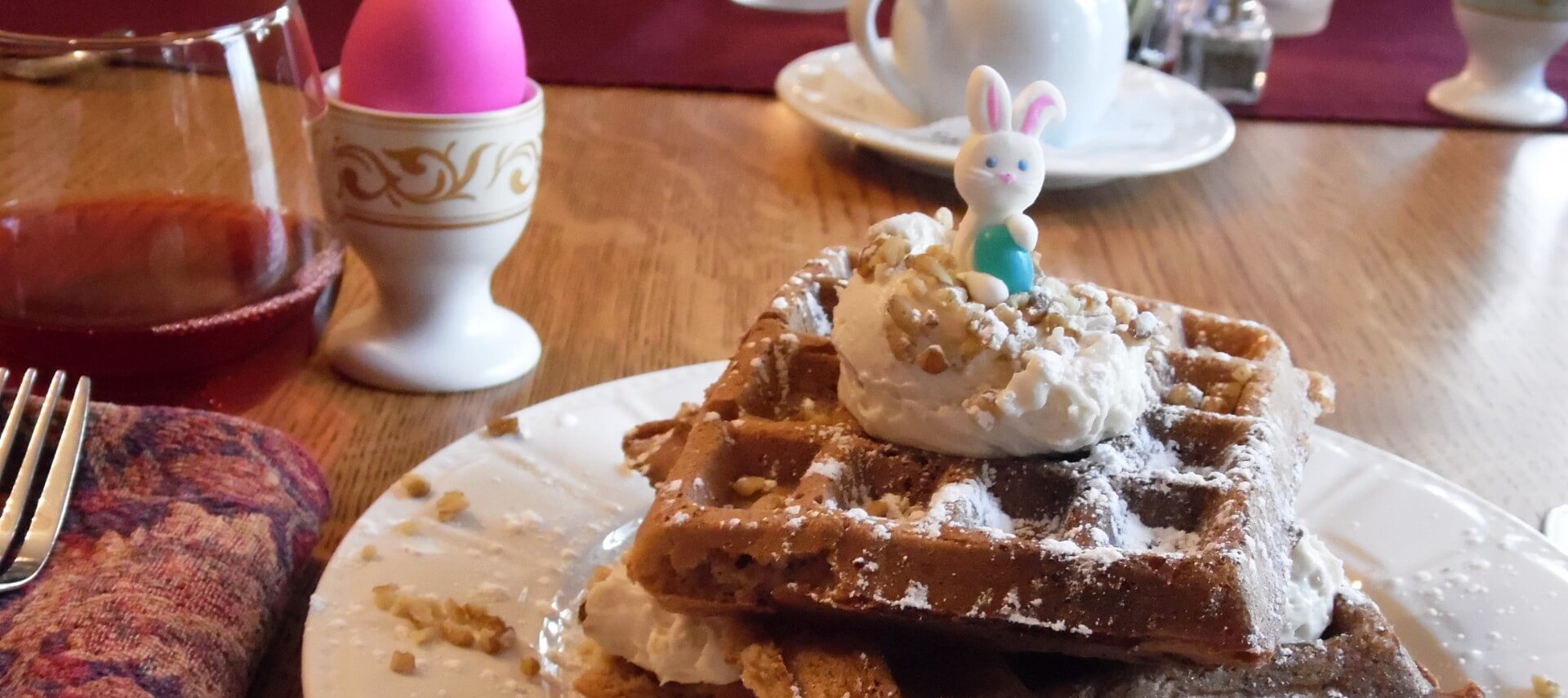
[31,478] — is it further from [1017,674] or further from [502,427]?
[1017,674]

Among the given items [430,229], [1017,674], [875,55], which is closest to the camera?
[1017,674]

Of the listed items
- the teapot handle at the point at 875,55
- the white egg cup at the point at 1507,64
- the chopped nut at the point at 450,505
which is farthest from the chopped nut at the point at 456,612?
the white egg cup at the point at 1507,64

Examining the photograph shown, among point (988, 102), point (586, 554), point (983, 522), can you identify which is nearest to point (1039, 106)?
point (988, 102)

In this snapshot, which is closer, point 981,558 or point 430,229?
point 981,558

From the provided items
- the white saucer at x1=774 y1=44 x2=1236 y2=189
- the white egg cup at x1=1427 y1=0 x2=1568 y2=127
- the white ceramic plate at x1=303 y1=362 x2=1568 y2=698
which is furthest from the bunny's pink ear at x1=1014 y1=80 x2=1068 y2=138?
the white egg cup at x1=1427 y1=0 x2=1568 y2=127

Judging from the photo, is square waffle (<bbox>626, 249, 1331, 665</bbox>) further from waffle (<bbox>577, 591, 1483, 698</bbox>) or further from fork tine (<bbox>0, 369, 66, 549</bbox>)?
fork tine (<bbox>0, 369, 66, 549</bbox>)

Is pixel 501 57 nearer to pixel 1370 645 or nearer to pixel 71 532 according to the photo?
pixel 71 532
